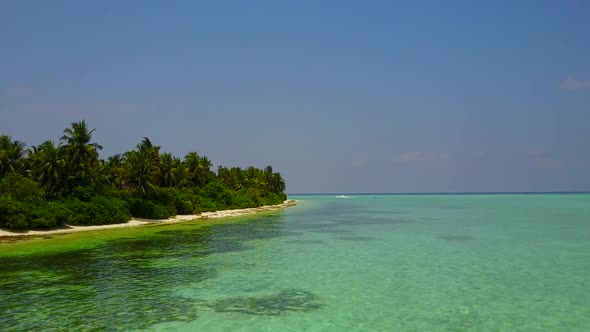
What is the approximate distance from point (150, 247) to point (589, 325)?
30141 millimetres

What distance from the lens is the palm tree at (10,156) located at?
6275 centimetres

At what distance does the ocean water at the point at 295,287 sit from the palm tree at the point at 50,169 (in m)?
18.6

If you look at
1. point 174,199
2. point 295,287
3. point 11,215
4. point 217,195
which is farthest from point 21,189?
point 217,195

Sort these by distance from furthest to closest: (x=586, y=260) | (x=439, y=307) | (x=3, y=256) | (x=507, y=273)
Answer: (x=3, y=256) < (x=586, y=260) < (x=507, y=273) < (x=439, y=307)

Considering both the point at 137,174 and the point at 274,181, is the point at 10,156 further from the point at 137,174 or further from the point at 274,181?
the point at 274,181

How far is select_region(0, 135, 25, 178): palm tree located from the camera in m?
62.8

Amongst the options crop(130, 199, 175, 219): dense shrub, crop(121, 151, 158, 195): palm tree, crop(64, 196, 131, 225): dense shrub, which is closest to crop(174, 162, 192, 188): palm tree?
crop(121, 151, 158, 195): palm tree

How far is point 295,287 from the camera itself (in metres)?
19.5

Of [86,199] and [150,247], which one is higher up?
[86,199]

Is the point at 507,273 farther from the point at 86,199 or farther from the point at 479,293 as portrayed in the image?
the point at 86,199

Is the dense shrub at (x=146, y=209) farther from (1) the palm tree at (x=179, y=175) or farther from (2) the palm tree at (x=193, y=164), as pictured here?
(2) the palm tree at (x=193, y=164)

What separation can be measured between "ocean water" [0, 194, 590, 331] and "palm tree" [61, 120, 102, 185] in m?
20.8

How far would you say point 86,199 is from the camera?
53875 mm

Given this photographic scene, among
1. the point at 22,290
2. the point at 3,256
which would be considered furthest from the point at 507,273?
the point at 3,256
